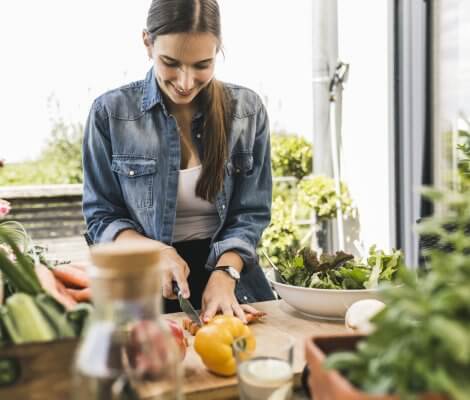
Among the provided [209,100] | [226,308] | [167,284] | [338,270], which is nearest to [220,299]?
[226,308]

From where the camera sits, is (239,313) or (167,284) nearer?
(239,313)

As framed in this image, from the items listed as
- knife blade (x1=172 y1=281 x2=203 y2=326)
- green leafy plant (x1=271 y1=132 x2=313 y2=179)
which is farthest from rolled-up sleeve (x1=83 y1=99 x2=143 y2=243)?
green leafy plant (x1=271 y1=132 x2=313 y2=179)

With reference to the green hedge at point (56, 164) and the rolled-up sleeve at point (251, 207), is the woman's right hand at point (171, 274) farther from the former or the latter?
the green hedge at point (56, 164)

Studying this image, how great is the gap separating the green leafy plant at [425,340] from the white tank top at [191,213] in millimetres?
1198

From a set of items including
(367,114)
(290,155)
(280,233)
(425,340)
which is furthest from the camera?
(290,155)

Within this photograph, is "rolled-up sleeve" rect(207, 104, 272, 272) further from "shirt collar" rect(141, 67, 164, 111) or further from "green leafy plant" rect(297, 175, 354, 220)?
"green leafy plant" rect(297, 175, 354, 220)

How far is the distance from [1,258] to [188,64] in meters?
0.84

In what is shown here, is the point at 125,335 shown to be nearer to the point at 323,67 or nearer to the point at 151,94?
the point at 151,94

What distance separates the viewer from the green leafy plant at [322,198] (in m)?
3.48

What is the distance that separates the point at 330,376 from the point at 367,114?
9.51 ft

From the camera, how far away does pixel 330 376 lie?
57cm

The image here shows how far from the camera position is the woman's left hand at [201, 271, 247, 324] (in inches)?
51.0

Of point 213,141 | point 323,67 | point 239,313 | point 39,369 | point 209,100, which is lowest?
point 239,313

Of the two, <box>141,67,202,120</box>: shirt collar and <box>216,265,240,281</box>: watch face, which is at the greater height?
<box>141,67,202,120</box>: shirt collar
